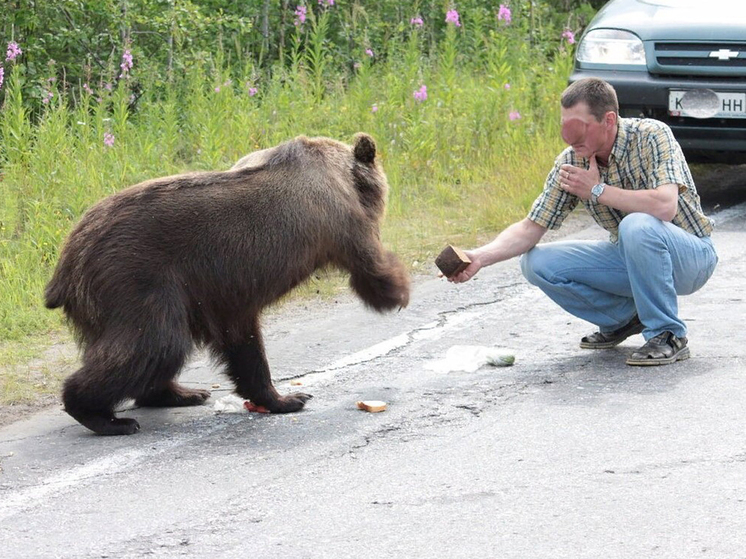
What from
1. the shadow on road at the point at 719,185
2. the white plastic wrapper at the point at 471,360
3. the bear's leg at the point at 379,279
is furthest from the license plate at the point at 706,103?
the bear's leg at the point at 379,279

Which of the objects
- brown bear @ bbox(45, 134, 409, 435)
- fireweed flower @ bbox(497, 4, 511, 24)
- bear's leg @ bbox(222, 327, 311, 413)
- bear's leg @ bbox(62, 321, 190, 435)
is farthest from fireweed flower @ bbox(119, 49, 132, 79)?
bear's leg @ bbox(62, 321, 190, 435)

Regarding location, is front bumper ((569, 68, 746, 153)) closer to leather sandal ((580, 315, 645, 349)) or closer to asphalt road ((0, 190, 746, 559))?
asphalt road ((0, 190, 746, 559))

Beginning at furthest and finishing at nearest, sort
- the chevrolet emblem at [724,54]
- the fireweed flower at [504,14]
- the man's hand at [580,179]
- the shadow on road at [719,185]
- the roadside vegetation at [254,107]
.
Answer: the fireweed flower at [504,14], the shadow on road at [719,185], the chevrolet emblem at [724,54], the roadside vegetation at [254,107], the man's hand at [580,179]

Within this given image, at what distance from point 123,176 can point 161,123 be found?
1065mm

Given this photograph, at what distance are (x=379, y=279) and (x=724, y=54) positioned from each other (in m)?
4.84

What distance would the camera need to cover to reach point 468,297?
24.3ft

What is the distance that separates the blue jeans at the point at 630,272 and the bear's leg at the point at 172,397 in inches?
69.9

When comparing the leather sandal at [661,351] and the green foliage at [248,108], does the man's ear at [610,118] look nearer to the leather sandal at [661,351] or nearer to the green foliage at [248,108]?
the leather sandal at [661,351]

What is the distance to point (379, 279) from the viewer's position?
5.40 metres

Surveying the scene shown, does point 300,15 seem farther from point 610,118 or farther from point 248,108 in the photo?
point 610,118

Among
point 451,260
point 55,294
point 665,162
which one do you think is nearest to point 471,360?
point 451,260

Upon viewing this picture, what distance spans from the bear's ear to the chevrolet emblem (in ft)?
14.7

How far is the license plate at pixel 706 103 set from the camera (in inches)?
357

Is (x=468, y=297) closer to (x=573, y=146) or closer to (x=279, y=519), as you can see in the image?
(x=573, y=146)
